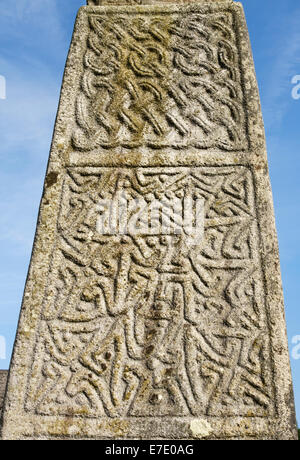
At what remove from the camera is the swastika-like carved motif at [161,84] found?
2.35 m

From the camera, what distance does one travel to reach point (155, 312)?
6.47 ft

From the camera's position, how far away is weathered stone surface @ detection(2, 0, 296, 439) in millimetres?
1824

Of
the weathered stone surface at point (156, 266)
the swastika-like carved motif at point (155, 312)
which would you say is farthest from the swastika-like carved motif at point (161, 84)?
the swastika-like carved motif at point (155, 312)

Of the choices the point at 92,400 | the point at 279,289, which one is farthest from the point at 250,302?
the point at 92,400

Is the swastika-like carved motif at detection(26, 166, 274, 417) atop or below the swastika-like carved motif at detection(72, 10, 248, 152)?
below

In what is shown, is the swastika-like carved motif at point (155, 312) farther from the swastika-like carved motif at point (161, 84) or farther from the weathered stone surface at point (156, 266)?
the swastika-like carved motif at point (161, 84)

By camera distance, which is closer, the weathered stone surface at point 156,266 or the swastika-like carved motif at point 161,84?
the weathered stone surface at point 156,266

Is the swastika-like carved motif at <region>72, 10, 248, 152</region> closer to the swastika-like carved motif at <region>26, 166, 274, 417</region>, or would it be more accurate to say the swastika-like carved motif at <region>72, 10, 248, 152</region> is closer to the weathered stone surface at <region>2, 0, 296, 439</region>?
the weathered stone surface at <region>2, 0, 296, 439</region>

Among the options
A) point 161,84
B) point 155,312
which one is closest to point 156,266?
point 155,312

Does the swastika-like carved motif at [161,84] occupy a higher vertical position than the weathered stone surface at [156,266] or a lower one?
higher

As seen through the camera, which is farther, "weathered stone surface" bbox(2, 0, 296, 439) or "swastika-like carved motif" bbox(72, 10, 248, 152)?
"swastika-like carved motif" bbox(72, 10, 248, 152)

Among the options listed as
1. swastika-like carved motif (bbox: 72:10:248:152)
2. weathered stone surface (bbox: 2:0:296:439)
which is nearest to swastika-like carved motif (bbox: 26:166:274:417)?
weathered stone surface (bbox: 2:0:296:439)

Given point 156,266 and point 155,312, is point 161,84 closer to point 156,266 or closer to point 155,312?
point 156,266
